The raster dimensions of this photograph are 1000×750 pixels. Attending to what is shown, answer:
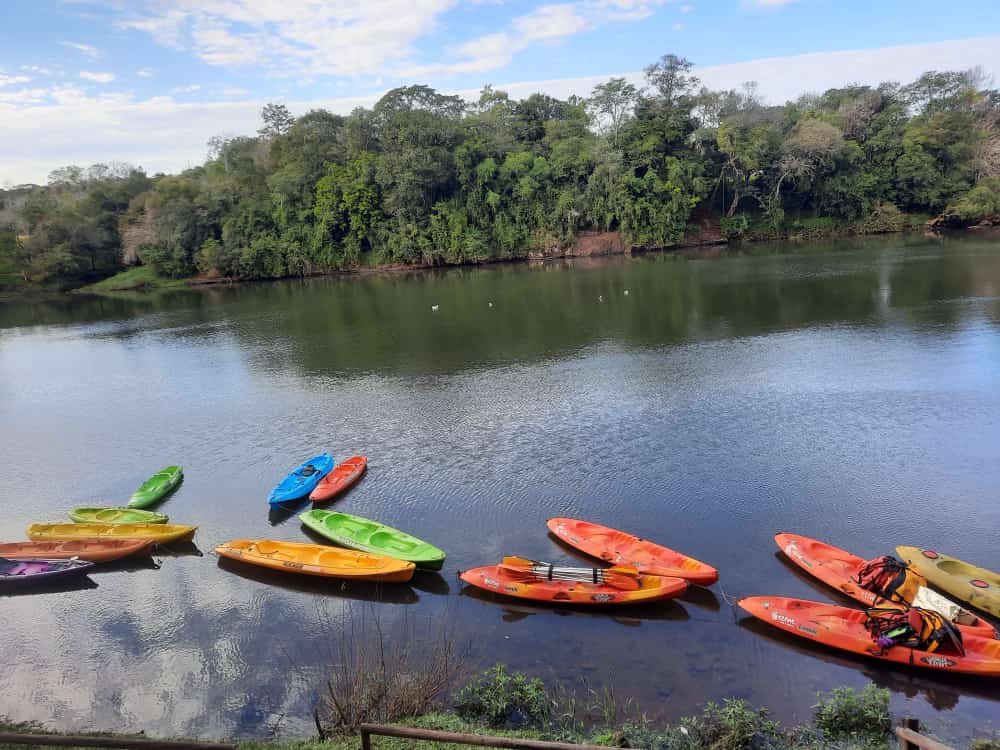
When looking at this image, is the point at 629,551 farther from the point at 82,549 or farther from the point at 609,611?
the point at 82,549

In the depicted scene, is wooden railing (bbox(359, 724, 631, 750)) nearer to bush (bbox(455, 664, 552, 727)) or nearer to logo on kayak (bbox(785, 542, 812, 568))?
bush (bbox(455, 664, 552, 727))

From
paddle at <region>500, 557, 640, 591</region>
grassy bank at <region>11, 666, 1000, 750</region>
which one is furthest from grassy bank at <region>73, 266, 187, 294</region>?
grassy bank at <region>11, 666, 1000, 750</region>

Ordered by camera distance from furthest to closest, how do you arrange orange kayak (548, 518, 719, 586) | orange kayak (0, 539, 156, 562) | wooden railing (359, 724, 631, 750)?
orange kayak (0, 539, 156, 562) < orange kayak (548, 518, 719, 586) < wooden railing (359, 724, 631, 750)

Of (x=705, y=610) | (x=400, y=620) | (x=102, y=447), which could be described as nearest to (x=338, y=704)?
(x=400, y=620)

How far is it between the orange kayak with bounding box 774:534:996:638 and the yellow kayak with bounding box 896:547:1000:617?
0.39m

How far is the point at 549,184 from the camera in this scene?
70.5m

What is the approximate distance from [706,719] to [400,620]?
5811 millimetres

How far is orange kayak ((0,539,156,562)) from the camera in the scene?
1498cm

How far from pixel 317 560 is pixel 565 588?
17.6 feet

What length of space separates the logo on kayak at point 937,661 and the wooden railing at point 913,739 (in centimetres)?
508

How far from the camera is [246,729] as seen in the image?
32.3 feet

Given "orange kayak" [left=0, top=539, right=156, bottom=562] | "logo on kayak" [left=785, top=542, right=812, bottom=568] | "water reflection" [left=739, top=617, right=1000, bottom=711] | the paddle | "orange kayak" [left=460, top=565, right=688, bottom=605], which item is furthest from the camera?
"orange kayak" [left=0, top=539, right=156, bottom=562]

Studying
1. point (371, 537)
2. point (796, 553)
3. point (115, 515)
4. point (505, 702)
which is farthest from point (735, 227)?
point (505, 702)

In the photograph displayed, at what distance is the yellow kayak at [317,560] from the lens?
13156mm
